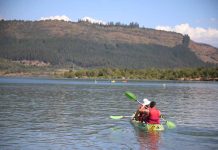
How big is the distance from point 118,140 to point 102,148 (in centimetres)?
295

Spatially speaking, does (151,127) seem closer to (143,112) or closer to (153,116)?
(153,116)

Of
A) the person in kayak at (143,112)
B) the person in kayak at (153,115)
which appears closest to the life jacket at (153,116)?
the person in kayak at (153,115)

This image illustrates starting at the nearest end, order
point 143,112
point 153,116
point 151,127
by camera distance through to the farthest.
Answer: point 153,116 → point 151,127 → point 143,112

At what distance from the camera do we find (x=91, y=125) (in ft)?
116

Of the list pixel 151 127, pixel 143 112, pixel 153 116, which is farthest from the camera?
pixel 143 112

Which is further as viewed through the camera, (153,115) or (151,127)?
(151,127)

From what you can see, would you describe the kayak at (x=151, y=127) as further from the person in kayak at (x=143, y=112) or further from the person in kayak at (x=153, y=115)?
the person in kayak at (x=143, y=112)

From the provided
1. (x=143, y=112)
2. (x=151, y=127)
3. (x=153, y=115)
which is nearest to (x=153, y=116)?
(x=153, y=115)

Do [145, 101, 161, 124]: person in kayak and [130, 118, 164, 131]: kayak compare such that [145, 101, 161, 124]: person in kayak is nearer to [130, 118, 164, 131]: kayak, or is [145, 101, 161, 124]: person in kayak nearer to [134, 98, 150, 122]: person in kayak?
[130, 118, 164, 131]: kayak

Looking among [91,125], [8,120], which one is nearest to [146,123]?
[91,125]

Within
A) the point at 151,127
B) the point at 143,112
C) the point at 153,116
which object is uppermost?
the point at 143,112

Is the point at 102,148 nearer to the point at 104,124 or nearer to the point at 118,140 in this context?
the point at 118,140

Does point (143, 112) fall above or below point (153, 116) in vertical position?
above

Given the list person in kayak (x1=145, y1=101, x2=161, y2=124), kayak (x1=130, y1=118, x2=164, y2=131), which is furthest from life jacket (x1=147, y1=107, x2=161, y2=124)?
kayak (x1=130, y1=118, x2=164, y2=131)
